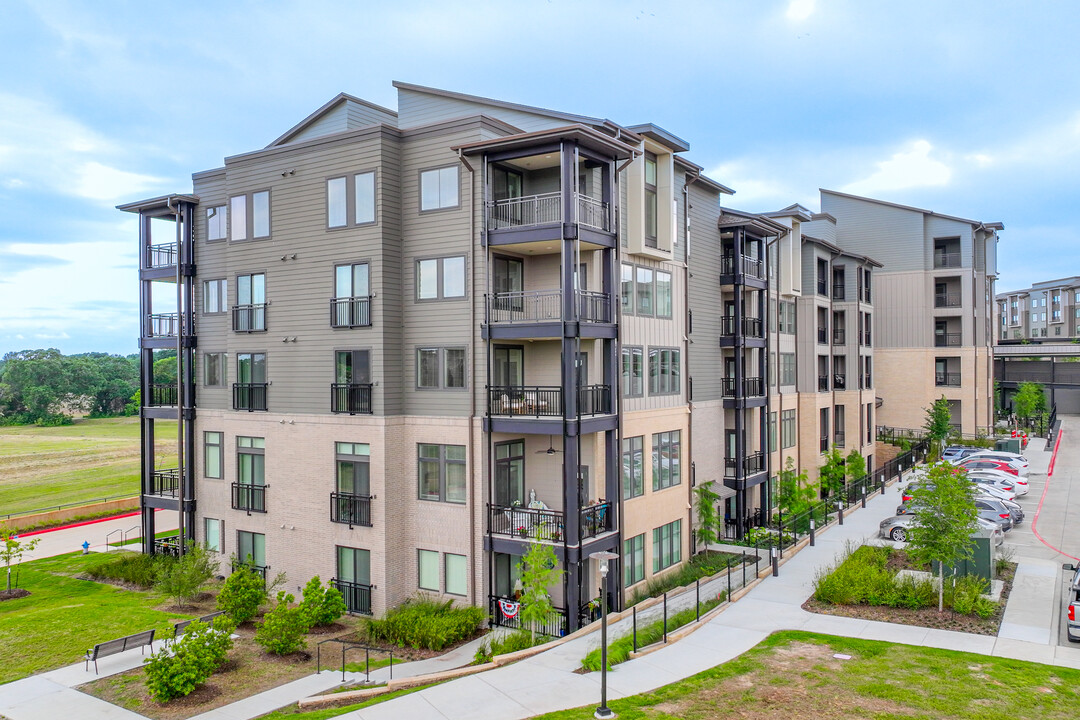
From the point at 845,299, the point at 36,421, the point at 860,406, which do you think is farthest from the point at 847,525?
the point at 36,421

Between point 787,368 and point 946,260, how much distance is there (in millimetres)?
25543

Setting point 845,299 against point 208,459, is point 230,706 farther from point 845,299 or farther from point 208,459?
point 845,299

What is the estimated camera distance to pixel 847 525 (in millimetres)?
31672

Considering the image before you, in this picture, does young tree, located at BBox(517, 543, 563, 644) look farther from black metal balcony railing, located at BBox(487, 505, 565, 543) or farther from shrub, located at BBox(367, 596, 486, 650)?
shrub, located at BBox(367, 596, 486, 650)

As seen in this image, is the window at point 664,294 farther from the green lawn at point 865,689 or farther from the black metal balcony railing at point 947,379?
the black metal balcony railing at point 947,379

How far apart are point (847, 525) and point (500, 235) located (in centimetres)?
2037

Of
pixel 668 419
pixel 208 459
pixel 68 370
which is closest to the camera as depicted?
pixel 668 419

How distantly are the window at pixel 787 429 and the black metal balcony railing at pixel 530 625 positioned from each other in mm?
19362

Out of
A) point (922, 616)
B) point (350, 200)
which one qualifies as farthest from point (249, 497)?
point (922, 616)

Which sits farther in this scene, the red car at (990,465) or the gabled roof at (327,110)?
the red car at (990,465)

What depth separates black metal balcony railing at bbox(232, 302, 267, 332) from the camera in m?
25.5

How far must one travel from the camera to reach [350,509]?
22922 millimetres

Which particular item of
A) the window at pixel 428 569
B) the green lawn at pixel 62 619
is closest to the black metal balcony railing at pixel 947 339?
the window at pixel 428 569

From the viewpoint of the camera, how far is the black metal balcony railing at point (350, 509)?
74.2 ft
